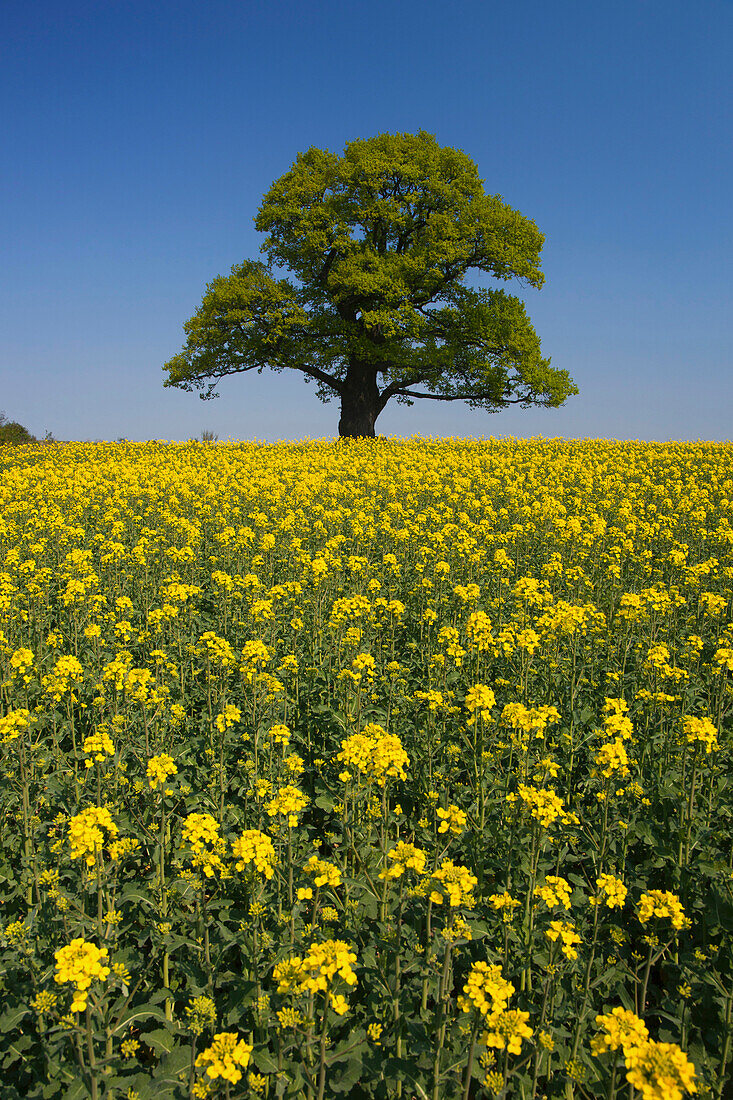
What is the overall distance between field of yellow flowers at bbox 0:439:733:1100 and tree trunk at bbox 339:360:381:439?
23.7 meters

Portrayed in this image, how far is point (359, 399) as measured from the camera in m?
32.7

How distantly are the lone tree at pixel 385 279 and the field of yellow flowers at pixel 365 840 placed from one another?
21.3m

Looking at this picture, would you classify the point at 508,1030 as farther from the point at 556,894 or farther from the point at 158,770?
the point at 158,770

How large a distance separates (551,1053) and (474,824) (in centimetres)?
147

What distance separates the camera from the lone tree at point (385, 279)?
27.8 meters

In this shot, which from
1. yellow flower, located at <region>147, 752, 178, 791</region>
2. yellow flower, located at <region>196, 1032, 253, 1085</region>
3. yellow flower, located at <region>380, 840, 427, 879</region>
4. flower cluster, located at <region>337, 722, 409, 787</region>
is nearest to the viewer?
yellow flower, located at <region>196, 1032, 253, 1085</region>

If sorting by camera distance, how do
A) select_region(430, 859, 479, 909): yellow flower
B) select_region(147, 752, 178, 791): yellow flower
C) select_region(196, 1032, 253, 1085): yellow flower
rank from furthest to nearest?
select_region(147, 752, 178, 791): yellow flower → select_region(430, 859, 479, 909): yellow flower → select_region(196, 1032, 253, 1085): yellow flower

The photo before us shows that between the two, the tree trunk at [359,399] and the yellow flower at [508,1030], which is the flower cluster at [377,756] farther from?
the tree trunk at [359,399]

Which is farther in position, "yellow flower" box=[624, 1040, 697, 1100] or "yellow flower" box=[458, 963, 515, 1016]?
"yellow flower" box=[458, 963, 515, 1016]

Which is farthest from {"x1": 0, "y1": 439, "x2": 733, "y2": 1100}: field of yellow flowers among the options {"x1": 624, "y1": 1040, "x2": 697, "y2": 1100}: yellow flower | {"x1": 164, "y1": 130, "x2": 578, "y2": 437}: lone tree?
{"x1": 164, "y1": 130, "x2": 578, "y2": 437}: lone tree

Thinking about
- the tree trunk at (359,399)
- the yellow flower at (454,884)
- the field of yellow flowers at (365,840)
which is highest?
the tree trunk at (359,399)

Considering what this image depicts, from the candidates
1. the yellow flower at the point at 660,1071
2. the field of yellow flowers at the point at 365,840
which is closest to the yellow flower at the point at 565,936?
the field of yellow flowers at the point at 365,840

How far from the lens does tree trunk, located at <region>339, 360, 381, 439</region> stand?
3259cm

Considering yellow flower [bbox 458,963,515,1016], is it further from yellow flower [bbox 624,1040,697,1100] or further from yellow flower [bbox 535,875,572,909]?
yellow flower [bbox 535,875,572,909]
